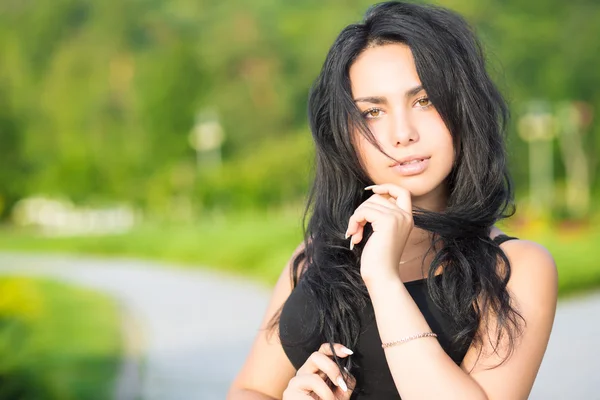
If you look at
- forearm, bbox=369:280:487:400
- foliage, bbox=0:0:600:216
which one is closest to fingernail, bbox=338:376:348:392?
forearm, bbox=369:280:487:400

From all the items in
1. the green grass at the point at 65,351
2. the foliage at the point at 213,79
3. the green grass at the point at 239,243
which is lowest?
the green grass at the point at 239,243

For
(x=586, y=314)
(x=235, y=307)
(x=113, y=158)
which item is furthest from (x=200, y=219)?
(x=586, y=314)

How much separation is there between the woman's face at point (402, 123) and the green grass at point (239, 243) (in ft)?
24.1

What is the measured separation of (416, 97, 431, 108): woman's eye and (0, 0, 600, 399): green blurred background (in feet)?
36.8

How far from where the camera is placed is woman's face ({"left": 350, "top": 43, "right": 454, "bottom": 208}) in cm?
144

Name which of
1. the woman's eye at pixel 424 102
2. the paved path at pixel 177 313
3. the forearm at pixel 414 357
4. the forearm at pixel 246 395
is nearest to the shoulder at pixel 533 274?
the forearm at pixel 414 357

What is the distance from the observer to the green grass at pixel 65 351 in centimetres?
496

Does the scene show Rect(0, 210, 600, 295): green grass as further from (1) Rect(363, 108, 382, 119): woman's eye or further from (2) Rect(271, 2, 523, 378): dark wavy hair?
(1) Rect(363, 108, 382, 119): woman's eye

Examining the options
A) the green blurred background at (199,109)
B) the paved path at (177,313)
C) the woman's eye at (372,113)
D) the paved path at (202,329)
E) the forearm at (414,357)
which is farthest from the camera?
the green blurred background at (199,109)

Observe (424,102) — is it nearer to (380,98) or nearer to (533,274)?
(380,98)

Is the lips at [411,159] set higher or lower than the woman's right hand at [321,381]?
higher

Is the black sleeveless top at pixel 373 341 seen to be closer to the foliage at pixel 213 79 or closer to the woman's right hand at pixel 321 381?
the woman's right hand at pixel 321 381

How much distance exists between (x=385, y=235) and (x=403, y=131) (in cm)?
19

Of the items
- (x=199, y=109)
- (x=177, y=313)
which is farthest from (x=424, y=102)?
(x=199, y=109)
